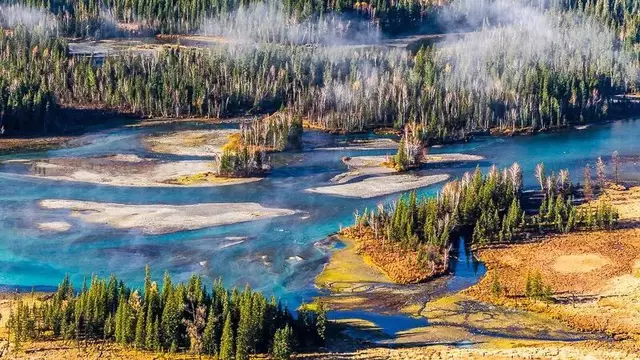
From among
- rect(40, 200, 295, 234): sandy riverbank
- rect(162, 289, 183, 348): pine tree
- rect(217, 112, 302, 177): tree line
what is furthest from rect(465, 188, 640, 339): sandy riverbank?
rect(217, 112, 302, 177): tree line

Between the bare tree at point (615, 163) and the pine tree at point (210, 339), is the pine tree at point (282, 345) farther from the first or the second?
the bare tree at point (615, 163)

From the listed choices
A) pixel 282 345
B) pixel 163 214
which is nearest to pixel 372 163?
pixel 163 214

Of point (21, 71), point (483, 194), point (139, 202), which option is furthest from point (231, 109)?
point (483, 194)

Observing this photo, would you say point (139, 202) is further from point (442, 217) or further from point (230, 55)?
point (230, 55)

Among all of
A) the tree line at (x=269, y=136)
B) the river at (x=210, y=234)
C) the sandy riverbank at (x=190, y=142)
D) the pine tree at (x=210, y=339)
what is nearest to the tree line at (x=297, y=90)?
the tree line at (x=269, y=136)

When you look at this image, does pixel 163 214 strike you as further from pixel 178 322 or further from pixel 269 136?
pixel 269 136

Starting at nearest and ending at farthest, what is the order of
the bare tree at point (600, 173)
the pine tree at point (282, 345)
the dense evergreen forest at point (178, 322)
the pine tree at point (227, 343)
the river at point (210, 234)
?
the pine tree at point (227, 343) < the pine tree at point (282, 345) < the dense evergreen forest at point (178, 322) < the river at point (210, 234) < the bare tree at point (600, 173)
